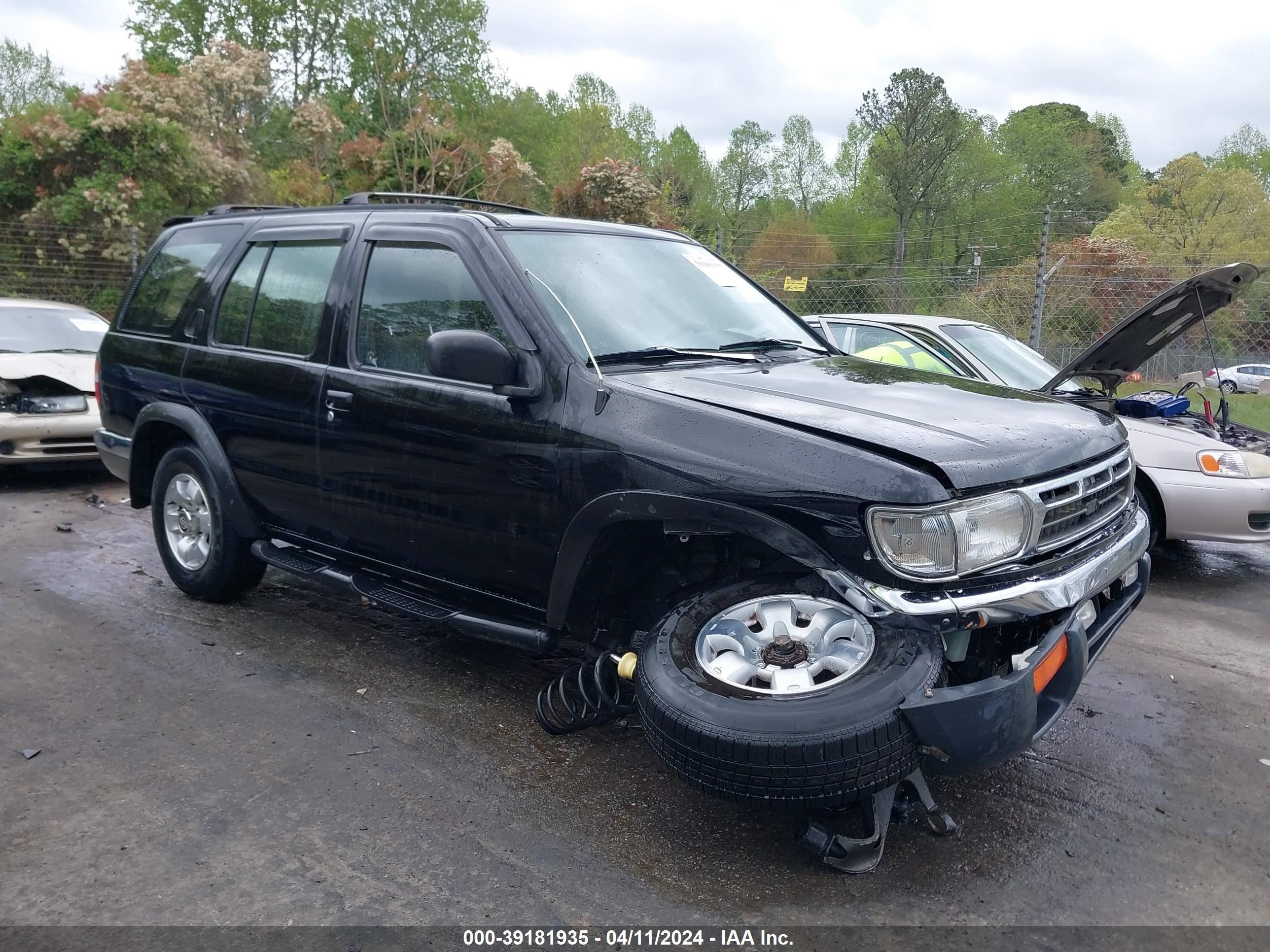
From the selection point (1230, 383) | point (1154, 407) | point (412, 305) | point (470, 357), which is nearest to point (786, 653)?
point (470, 357)

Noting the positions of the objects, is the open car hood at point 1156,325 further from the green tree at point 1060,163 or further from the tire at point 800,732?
the green tree at point 1060,163

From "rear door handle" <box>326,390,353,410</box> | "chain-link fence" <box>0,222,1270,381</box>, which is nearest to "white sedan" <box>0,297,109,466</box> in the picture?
"rear door handle" <box>326,390,353,410</box>

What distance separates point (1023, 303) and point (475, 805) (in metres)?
11.6

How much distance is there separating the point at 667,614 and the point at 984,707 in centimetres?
99

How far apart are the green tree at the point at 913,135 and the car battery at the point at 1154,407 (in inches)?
1184

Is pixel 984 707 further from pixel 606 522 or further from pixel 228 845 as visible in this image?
pixel 228 845

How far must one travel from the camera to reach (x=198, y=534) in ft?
16.9

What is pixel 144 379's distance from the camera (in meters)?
5.23

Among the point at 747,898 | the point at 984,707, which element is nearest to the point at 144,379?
the point at 747,898

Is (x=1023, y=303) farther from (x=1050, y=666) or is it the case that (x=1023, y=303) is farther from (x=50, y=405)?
(x=1050, y=666)

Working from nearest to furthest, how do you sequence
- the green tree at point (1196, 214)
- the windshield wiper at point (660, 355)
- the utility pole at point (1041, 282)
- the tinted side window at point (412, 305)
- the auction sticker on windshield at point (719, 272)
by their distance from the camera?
the windshield wiper at point (660, 355) → the tinted side window at point (412, 305) → the auction sticker on windshield at point (719, 272) → the utility pole at point (1041, 282) → the green tree at point (1196, 214)

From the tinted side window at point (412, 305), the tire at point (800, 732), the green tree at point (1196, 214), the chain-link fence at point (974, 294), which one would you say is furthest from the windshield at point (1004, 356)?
the green tree at point (1196, 214)

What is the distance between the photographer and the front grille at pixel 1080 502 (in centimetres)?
292

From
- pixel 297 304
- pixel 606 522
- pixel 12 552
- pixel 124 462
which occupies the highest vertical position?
pixel 297 304
